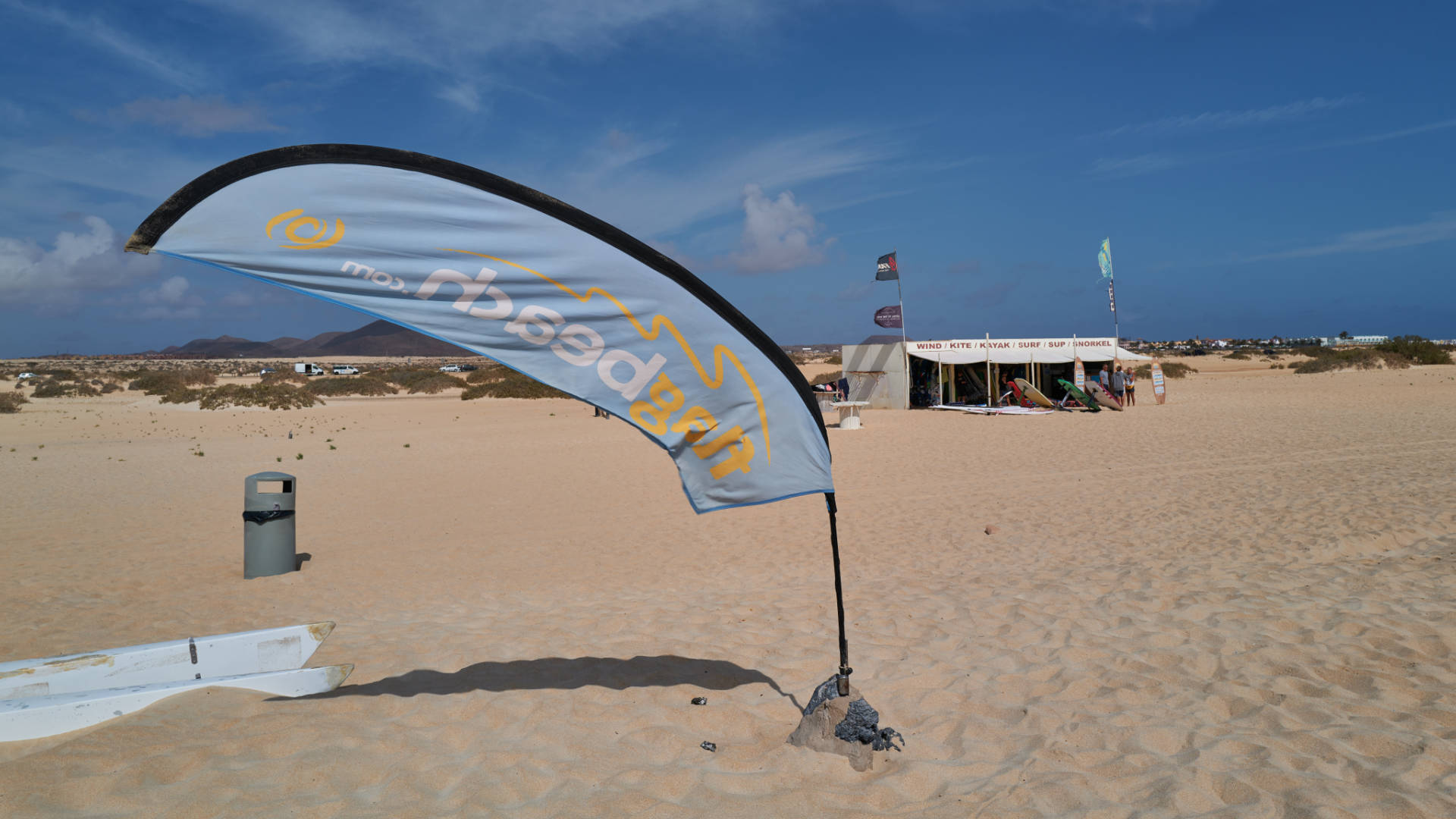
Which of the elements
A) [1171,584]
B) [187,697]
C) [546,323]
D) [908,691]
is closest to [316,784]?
[187,697]

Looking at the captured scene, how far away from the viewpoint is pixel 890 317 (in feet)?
93.7

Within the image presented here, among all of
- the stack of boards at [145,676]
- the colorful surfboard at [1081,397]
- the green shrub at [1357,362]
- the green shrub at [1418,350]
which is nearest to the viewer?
the stack of boards at [145,676]

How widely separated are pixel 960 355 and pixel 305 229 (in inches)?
1043

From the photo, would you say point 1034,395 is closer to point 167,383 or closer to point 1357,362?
point 1357,362

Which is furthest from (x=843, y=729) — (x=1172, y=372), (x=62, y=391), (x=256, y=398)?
(x=1172, y=372)

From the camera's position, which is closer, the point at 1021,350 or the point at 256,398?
the point at 1021,350

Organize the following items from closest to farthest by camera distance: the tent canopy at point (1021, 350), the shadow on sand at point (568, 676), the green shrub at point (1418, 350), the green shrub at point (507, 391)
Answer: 1. the shadow on sand at point (568, 676)
2. the tent canopy at point (1021, 350)
3. the green shrub at point (507, 391)
4. the green shrub at point (1418, 350)

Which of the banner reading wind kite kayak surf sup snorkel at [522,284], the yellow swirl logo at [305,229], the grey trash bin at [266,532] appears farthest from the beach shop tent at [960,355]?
the yellow swirl logo at [305,229]

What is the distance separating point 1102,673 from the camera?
15.2 feet

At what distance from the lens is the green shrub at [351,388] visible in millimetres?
44219

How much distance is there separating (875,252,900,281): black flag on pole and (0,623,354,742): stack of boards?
999 inches

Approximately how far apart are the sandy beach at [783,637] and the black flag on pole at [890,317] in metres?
15.1

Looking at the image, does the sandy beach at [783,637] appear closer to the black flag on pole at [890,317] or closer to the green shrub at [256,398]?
the black flag on pole at [890,317]

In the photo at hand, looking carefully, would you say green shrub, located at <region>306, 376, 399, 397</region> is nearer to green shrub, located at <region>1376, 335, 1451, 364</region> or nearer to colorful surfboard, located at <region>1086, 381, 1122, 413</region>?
colorful surfboard, located at <region>1086, 381, 1122, 413</region>
